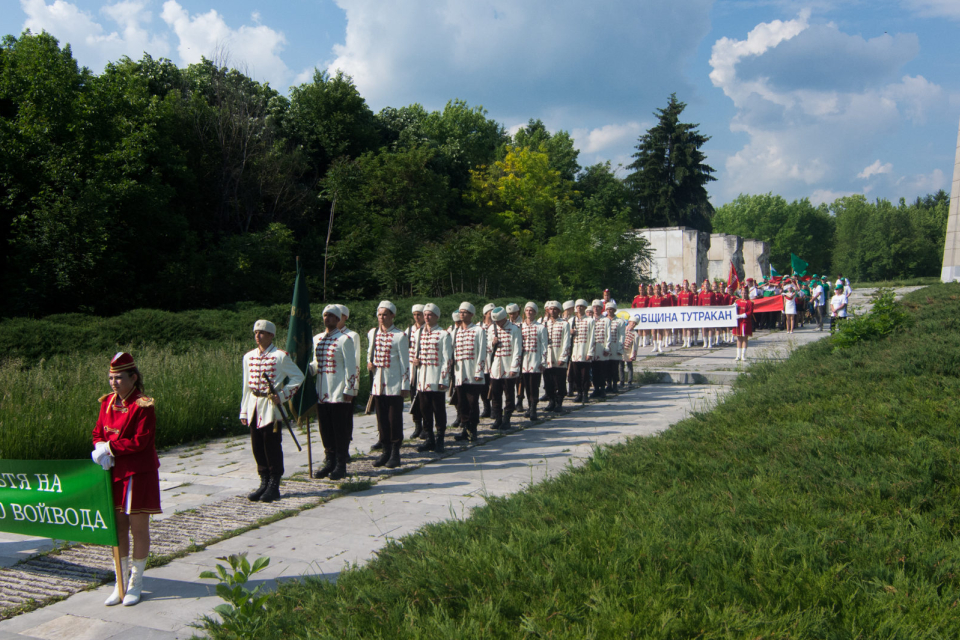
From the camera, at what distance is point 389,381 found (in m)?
9.17

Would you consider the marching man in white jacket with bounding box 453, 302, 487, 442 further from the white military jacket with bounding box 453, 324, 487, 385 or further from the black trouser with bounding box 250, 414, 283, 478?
the black trouser with bounding box 250, 414, 283, 478

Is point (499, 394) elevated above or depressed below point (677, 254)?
below

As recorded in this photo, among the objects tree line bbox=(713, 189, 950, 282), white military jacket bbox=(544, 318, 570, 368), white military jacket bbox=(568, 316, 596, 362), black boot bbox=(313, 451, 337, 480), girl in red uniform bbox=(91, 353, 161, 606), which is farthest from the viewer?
tree line bbox=(713, 189, 950, 282)

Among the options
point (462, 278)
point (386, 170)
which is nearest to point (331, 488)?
point (462, 278)

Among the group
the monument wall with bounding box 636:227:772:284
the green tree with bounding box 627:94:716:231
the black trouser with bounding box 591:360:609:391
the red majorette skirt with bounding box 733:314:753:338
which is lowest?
the black trouser with bounding box 591:360:609:391

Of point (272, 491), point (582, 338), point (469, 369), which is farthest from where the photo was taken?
point (582, 338)

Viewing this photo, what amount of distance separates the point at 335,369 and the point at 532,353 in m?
4.82

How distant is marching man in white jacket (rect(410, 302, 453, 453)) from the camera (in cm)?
991

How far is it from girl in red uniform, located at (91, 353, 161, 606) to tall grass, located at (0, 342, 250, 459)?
4.89m

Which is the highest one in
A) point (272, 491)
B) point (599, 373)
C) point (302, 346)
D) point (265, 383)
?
point (302, 346)

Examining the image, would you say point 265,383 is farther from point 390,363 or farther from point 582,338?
point 582,338

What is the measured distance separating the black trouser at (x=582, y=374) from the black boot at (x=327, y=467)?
6931 millimetres

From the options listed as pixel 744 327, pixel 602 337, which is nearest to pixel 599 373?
→ pixel 602 337

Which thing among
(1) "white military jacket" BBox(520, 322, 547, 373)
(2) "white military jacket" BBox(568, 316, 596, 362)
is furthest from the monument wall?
(1) "white military jacket" BBox(520, 322, 547, 373)
